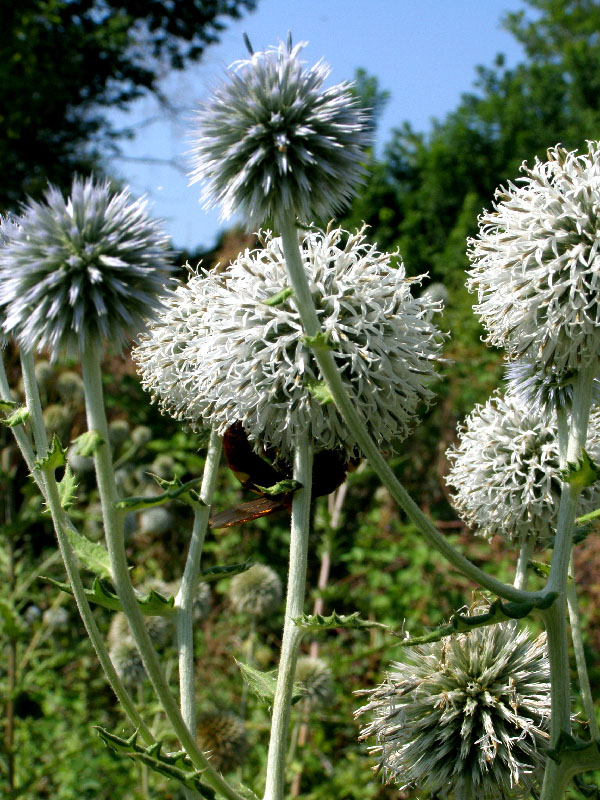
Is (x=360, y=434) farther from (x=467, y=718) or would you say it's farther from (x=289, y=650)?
(x=467, y=718)

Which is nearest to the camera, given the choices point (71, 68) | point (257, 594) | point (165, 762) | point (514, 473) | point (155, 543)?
point (165, 762)

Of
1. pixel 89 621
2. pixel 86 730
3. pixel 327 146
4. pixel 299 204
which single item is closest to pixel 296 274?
pixel 299 204

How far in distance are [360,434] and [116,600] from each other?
2.28 feet

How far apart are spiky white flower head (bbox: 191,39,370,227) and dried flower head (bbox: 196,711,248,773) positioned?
3663 millimetres

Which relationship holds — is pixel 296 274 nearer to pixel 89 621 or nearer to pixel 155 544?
pixel 89 621

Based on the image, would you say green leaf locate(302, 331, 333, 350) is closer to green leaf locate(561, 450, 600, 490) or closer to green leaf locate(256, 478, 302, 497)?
green leaf locate(256, 478, 302, 497)

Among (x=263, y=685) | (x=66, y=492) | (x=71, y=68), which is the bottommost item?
(x=263, y=685)

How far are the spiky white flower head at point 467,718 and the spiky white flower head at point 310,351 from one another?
709mm

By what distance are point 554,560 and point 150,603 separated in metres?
0.95

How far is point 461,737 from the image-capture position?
7.13 ft

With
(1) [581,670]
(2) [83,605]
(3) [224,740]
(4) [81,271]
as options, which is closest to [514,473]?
(1) [581,670]

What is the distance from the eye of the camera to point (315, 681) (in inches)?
182

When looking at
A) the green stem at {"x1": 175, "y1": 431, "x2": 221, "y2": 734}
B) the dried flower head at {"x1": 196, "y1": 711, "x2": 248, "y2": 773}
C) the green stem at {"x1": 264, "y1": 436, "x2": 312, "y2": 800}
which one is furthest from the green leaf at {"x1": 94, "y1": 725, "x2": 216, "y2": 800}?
the dried flower head at {"x1": 196, "y1": 711, "x2": 248, "y2": 773}

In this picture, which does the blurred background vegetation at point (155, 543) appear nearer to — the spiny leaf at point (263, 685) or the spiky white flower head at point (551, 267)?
the spiky white flower head at point (551, 267)
